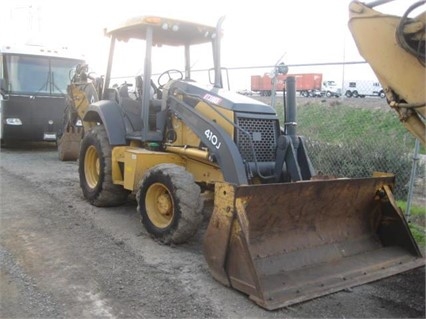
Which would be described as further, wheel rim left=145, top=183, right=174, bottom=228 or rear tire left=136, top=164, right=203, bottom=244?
wheel rim left=145, top=183, right=174, bottom=228

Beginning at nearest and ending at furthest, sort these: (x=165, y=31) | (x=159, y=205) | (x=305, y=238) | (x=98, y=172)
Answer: (x=305, y=238) → (x=159, y=205) → (x=165, y=31) → (x=98, y=172)

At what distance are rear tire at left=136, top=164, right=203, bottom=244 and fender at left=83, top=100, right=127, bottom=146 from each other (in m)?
1.33

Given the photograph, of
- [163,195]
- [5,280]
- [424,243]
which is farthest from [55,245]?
[424,243]

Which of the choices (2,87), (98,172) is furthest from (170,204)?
(2,87)

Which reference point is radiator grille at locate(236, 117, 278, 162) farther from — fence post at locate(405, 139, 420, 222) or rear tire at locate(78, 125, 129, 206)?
rear tire at locate(78, 125, 129, 206)

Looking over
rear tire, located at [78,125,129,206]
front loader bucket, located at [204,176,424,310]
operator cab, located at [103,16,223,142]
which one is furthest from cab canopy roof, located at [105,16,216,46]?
front loader bucket, located at [204,176,424,310]

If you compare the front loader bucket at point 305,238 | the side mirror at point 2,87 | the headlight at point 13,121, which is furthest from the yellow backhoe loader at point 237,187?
the side mirror at point 2,87

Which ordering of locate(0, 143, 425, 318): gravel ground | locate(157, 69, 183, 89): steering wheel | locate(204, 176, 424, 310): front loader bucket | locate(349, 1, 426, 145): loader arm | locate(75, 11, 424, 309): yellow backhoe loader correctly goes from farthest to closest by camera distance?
locate(157, 69, 183, 89): steering wheel, locate(75, 11, 424, 309): yellow backhoe loader, locate(204, 176, 424, 310): front loader bucket, locate(0, 143, 425, 318): gravel ground, locate(349, 1, 426, 145): loader arm

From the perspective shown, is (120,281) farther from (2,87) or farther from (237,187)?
(2,87)

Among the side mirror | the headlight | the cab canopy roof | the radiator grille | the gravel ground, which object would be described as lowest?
the gravel ground

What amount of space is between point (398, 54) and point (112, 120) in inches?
162

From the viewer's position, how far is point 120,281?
4.07m

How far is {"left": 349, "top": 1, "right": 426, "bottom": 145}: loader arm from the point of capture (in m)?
3.24

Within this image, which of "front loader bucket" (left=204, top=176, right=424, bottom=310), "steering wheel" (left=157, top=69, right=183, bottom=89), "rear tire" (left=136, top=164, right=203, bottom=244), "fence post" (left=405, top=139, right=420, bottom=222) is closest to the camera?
"front loader bucket" (left=204, top=176, right=424, bottom=310)
